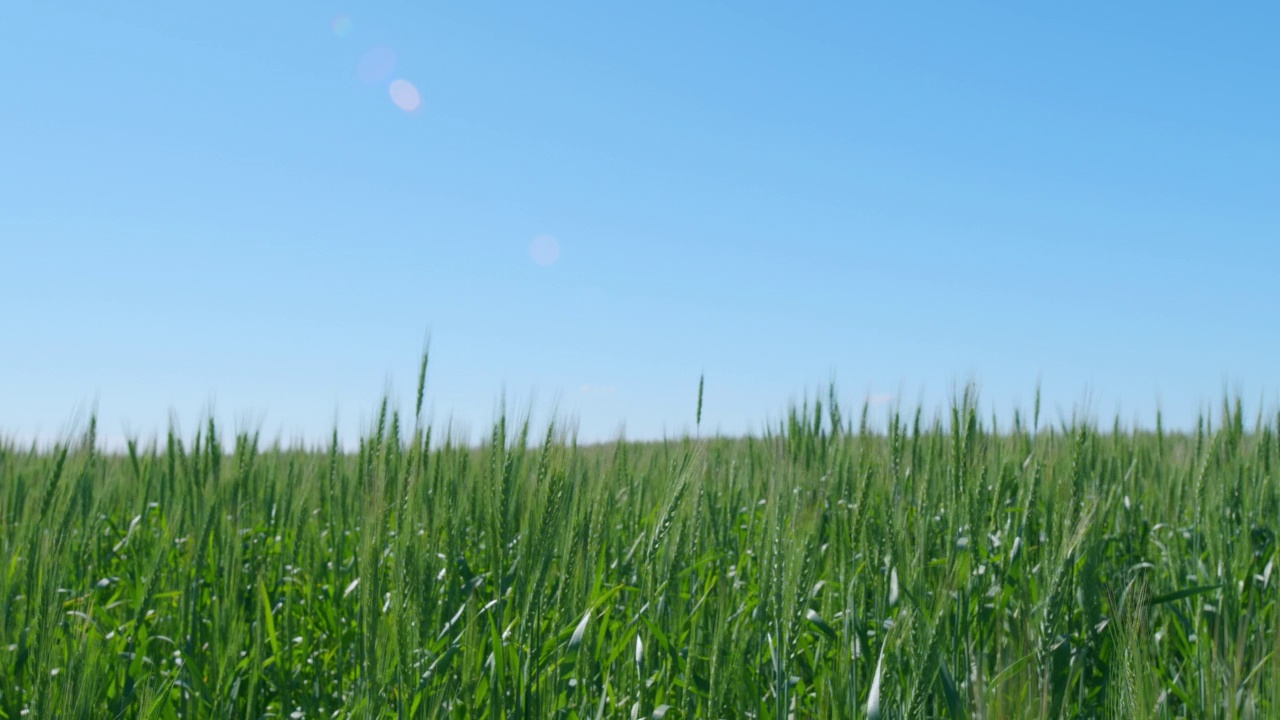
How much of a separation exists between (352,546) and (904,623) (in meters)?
2.14

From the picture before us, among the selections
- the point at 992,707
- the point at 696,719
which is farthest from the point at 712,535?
the point at 992,707

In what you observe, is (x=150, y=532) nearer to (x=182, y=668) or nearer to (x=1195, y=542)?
(x=182, y=668)

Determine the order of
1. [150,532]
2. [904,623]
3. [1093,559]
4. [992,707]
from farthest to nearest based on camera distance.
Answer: [150,532] < [1093,559] < [904,623] < [992,707]

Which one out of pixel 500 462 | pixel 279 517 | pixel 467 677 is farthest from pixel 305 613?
pixel 467 677

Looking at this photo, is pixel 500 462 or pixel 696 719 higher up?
pixel 500 462

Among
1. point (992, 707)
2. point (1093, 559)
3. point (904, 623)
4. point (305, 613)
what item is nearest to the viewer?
point (992, 707)

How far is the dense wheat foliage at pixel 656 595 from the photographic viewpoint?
160 cm

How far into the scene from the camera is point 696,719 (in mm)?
1786

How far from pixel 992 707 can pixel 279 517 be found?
291 centimetres

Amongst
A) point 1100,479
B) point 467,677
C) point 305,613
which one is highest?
point 1100,479

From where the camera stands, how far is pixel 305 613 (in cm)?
285

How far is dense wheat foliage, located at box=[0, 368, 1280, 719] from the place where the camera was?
160 cm

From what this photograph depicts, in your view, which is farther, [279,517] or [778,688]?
[279,517]

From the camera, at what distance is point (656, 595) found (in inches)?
77.4
